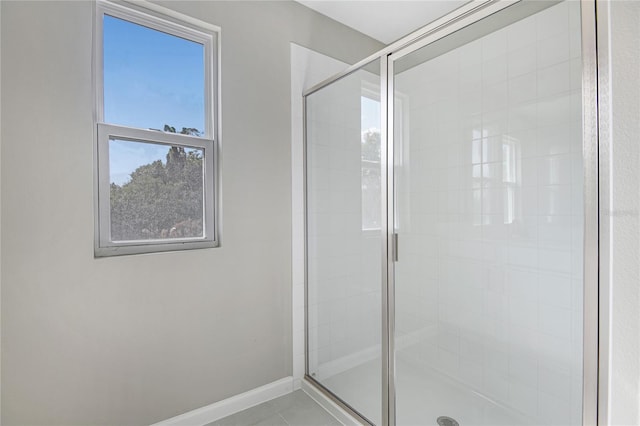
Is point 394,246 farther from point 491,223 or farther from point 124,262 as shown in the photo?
point 124,262

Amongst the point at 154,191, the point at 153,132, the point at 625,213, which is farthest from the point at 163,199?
the point at 625,213

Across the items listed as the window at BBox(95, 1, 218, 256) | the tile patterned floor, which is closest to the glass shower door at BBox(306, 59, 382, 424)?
the tile patterned floor

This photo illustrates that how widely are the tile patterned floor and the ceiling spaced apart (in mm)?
2628

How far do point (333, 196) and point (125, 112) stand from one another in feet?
3.99

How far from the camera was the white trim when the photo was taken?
5.80ft

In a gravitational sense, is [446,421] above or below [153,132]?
below

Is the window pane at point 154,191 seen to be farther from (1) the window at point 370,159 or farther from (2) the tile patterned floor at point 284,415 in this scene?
(2) the tile patterned floor at point 284,415

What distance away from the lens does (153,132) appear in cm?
169

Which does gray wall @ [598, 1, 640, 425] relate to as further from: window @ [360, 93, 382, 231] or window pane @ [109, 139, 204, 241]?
window pane @ [109, 139, 204, 241]

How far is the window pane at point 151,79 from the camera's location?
161 cm

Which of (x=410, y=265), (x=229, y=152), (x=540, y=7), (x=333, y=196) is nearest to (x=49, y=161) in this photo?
(x=229, y=152)

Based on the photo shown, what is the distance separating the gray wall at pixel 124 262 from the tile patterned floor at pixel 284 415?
135mm

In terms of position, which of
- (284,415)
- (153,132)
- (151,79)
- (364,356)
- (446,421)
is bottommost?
(284,415)

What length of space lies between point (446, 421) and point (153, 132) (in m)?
2.09
